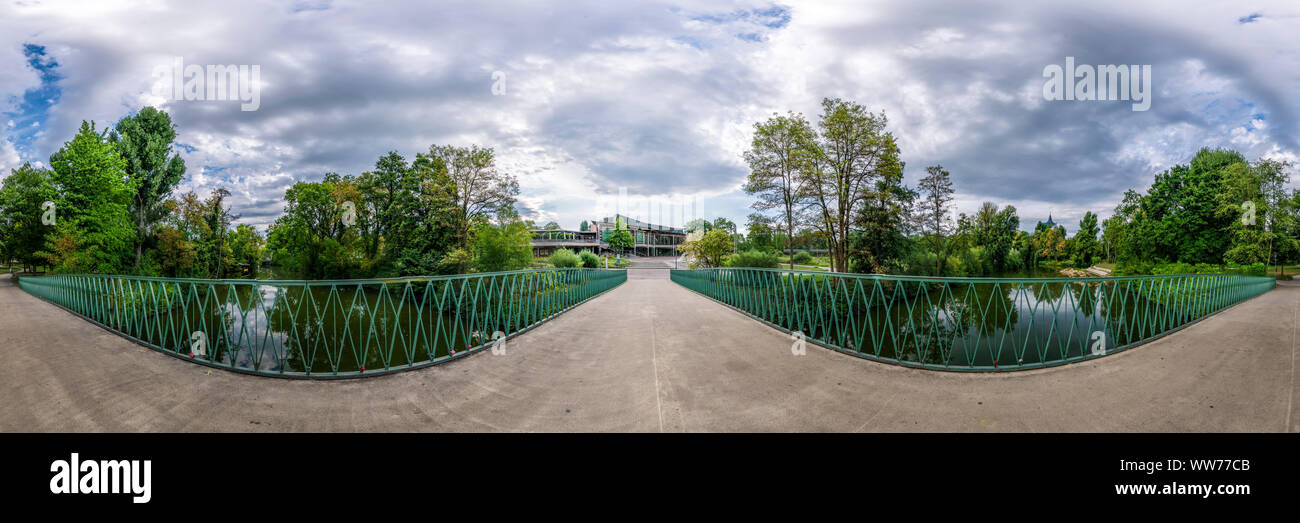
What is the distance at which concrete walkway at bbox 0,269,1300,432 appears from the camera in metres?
4.10

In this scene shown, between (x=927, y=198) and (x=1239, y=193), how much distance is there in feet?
57.3

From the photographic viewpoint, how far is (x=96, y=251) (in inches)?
921

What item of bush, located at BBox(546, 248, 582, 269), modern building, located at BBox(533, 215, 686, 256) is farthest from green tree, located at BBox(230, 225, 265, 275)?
modern building, located at BBox(533, 215, 686, 256)

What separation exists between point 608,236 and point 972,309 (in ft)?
279

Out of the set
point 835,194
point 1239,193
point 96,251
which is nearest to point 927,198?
point 835,194

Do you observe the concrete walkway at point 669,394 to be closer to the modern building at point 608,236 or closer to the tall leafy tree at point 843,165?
the tall leafy tree at point 843,165

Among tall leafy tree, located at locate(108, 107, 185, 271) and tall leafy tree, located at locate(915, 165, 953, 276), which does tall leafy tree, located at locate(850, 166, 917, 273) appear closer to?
tall leafy tree, located at locate(915, 165, 953, 276)

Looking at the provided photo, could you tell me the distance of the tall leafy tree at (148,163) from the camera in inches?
1109

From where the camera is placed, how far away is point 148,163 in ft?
97.1

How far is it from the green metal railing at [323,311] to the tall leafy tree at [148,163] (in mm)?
10589

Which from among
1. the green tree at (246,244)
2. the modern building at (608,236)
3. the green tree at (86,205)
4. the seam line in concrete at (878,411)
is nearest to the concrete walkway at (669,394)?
the seam line in concrete at (878,411)

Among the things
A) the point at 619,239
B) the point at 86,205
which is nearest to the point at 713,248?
the point at 619,239
